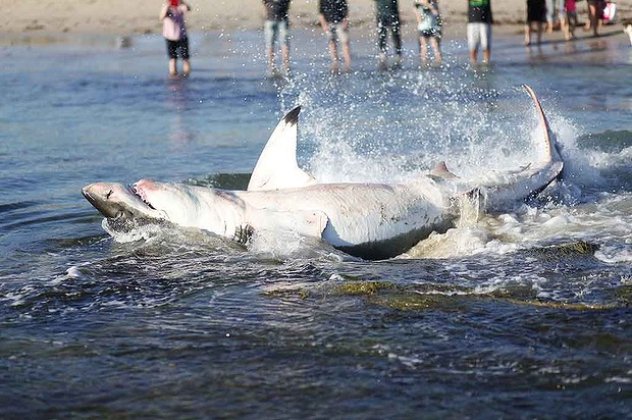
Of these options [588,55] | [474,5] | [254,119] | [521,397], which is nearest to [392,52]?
[474,5]

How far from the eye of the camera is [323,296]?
728 cm

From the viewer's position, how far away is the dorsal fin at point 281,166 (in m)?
9.20

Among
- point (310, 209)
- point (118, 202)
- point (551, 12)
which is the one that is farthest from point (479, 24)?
point (118, 202)

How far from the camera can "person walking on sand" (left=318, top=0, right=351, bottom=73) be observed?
24.5 metres

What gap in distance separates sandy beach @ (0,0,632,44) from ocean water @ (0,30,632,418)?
18577 mm

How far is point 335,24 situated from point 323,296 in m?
18.5

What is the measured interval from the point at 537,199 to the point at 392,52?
54.7 ft

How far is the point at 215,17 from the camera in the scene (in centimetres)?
3597

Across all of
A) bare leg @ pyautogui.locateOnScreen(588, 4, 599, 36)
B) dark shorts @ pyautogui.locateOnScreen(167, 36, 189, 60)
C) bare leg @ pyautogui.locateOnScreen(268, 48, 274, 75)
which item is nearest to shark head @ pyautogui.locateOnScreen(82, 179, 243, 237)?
bare leg @ pyautogui.locateOnScreen(268, 48, 274, 75)

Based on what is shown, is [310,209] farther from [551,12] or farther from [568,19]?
[551,12]

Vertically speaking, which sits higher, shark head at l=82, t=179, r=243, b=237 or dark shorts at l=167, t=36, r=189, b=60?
dark shorts at l=167, t=36, r=189, b=60

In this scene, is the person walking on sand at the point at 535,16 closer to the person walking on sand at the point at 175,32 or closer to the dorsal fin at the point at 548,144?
the person walking on sand at the point at 175,32

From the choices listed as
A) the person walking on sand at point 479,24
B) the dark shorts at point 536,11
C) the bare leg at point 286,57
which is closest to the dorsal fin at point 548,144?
the bare leg at point 286,57

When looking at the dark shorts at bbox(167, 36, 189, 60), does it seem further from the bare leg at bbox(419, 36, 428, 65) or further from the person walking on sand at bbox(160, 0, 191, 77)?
the bare leg at bbox(419, 36, 428, 65)
